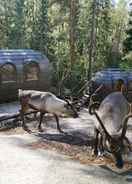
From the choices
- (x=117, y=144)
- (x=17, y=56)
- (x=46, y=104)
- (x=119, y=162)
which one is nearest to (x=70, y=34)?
(x=17, y=56)

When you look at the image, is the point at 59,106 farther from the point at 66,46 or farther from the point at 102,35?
the point at 102,35

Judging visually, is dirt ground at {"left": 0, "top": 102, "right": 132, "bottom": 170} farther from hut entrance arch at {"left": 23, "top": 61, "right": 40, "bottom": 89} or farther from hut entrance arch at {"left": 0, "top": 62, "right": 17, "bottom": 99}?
hut entrance arch at {"left": 23, "top": 61, "right": 40, "bottom": 89}

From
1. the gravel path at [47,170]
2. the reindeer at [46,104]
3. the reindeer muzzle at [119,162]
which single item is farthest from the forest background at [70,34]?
the reindeer muzzle at [119,162]

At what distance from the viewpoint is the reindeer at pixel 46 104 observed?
11.0 metres

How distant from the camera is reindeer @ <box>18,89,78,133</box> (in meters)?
11.0

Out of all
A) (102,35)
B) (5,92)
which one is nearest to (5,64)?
(5,92)

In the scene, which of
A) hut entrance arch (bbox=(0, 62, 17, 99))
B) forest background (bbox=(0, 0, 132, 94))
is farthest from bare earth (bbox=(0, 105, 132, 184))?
forest background (bbox=(0, 0, 132, 94))

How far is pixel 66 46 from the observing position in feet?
107

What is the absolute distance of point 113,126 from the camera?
8102 millimetres

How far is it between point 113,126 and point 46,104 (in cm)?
345

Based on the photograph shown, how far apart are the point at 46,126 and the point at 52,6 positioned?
22.5m

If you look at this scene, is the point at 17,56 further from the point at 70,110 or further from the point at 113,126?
the point at 113,126

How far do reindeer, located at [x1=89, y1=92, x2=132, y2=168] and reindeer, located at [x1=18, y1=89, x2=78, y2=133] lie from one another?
73.0 inches

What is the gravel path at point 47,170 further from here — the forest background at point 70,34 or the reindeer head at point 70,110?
the forest background at point 70,34
